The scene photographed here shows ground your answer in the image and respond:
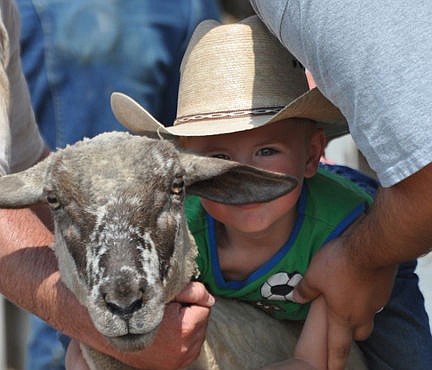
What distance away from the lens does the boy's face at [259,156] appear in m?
3.60

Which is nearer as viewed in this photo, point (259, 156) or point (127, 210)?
point (127, 210)

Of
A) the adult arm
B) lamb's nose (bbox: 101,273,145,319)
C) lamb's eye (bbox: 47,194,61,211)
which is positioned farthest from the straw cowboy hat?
lamb's nose (bbox: 101,273,145,319)

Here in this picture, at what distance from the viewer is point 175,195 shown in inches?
125

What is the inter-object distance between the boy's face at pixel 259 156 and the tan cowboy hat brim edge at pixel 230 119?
0.07 m

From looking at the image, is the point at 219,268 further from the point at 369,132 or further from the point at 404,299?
the point at 369,132

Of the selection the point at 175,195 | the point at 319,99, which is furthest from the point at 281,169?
the point at 175,195

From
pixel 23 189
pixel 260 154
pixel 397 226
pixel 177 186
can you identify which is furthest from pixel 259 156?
pixel 23 189

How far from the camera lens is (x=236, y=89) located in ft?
11.9

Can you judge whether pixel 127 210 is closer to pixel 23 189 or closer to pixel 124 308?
pixel 124 308

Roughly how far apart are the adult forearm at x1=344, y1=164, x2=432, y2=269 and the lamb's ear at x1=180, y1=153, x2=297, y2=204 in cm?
28

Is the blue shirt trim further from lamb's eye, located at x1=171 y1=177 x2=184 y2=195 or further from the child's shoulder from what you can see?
lamb's eye, located at x1=171 y1=177 x2=184 y2=195

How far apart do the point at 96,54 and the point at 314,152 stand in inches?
58.7

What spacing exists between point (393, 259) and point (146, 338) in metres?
0.81

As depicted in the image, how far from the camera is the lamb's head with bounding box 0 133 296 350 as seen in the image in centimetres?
283
